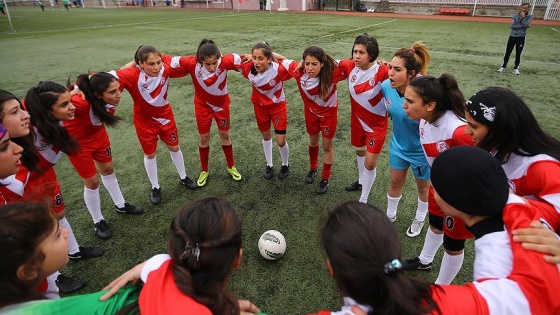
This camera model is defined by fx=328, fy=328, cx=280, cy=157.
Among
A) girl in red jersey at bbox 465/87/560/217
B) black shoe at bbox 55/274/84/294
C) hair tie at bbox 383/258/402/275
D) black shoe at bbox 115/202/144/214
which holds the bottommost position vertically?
black shoe at bbox 55/274/84/294

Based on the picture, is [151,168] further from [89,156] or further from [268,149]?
[268,149]

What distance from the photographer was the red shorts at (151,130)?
3975 mm

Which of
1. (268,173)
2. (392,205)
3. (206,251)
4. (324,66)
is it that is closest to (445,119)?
(392,205)

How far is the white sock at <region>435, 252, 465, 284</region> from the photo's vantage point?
259cm

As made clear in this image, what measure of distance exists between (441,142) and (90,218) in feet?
12.5

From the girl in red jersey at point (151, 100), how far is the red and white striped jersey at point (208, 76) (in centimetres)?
15

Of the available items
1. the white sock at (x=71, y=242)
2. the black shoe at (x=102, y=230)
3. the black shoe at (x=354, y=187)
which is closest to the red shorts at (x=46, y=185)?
the white sock at (x=71, y=242)

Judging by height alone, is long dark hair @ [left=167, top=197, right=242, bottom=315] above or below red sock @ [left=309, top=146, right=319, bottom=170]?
above

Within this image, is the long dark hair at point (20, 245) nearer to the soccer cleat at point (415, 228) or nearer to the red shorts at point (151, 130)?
the red shorts at point (151, 130)

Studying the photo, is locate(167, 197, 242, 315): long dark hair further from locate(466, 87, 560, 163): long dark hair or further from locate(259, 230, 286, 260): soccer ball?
locate(259, 230, 286, 260): soccer ball

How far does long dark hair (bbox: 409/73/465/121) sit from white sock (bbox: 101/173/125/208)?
328 cm

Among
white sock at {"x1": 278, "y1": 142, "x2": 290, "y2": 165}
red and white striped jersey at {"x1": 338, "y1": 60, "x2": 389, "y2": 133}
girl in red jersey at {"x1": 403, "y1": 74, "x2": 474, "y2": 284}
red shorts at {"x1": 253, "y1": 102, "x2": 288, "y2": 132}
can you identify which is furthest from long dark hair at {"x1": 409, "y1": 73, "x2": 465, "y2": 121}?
white sock at {"x1": 278, "y1": 142, "x2": 290, "y2": 165}

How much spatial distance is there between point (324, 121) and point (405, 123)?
46.9 inches

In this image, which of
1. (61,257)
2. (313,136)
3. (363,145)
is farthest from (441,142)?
(61,257)
